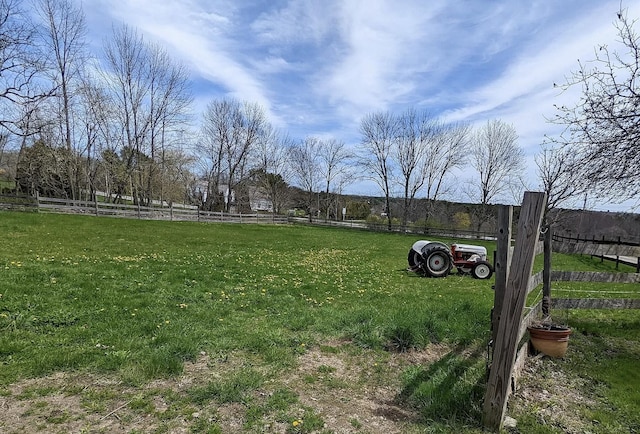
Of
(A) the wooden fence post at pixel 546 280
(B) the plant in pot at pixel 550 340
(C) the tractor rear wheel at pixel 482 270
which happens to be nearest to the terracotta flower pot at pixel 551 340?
(B) the plant in pot at pixel 550 340

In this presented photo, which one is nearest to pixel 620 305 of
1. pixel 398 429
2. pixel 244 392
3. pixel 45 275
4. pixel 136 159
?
pixel 398 429

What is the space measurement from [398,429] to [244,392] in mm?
1324

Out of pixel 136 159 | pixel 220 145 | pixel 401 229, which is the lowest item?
pixel 401 229

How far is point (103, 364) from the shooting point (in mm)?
3326

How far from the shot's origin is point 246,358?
371cm

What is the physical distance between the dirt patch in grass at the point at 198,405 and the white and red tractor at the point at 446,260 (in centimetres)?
794

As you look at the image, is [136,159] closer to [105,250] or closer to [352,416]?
[105,250]

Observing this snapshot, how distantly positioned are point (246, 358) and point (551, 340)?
3529 millimetres

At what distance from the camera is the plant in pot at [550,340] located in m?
3.99

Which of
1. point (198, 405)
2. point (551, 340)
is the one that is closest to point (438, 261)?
point (551, 340)

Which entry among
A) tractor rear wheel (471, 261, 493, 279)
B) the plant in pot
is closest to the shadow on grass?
the plant in pot

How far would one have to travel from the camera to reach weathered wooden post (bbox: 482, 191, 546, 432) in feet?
8.60

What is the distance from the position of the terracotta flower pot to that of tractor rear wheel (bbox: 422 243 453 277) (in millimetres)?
6803

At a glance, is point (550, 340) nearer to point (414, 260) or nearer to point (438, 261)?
point (438, 261)
